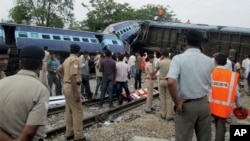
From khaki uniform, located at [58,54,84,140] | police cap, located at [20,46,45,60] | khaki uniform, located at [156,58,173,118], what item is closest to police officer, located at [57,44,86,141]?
khaki uniform, located at [58,54,84,140]

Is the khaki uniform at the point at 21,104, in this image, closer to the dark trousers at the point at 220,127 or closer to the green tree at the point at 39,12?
the dark trousers at the point at 220,127

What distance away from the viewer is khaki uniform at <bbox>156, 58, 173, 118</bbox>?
869cm

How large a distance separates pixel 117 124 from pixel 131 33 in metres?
18.4

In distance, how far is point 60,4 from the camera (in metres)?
38.7

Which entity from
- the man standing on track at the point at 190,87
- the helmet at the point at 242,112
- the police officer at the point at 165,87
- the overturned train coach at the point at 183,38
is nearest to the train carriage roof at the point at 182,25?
the overturned train coach at the point at 183,38

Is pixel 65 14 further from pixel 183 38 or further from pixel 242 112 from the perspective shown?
pixel 242 112

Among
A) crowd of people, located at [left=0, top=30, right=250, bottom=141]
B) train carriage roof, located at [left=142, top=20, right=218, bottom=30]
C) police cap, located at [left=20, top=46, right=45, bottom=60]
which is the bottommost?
crowd of people, located at [left=0, top=30, right=250, bottom=141]

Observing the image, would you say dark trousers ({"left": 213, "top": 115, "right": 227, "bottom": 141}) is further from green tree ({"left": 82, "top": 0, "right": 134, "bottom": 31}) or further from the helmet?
green tree ({"left": 82, "top": 0, "right": 134, "bottom": 31})

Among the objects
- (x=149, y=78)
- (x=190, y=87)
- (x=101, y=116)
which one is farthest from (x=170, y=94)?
(x=149, y=78)

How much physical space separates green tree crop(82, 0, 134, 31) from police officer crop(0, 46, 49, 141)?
125 ft

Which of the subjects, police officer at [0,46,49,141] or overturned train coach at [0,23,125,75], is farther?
overturned train coach at [0,23,125,75]

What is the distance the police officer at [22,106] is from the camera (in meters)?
2.56

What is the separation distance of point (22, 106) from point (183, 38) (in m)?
23.6

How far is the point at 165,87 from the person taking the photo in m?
8.84
